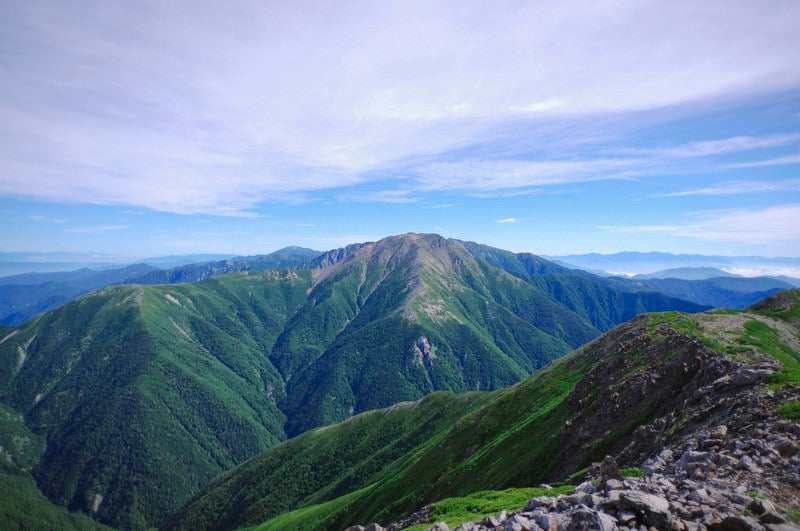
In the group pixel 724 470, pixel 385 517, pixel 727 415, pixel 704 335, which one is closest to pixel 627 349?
pixel 704 335

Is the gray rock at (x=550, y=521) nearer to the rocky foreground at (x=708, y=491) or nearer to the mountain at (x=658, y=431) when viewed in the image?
the rocky foreground at (x=708, y=491)

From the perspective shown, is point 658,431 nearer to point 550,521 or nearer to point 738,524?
point 738,524

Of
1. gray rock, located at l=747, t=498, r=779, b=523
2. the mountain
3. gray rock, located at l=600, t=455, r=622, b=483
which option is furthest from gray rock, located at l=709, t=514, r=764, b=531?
gray rock, located at l=600, t=455, r=622, b=483

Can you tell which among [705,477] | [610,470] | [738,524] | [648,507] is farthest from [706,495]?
[610,470]

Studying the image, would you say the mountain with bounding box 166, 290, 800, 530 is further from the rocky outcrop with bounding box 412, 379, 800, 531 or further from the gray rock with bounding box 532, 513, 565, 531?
the gray rock with bounding box 532, 513, 565, 531

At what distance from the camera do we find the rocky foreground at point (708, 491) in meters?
18.5

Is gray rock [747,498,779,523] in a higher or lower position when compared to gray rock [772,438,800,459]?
higher

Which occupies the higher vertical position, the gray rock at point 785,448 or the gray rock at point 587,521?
the gray rock at point 785,448

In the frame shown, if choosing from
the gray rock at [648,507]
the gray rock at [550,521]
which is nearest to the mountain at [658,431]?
the gray rock at [648,507]

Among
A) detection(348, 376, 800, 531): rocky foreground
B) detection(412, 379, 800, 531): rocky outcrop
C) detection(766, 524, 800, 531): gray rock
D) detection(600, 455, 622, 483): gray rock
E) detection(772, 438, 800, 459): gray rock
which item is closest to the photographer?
detection(766, 524, 800, 531): gray rock

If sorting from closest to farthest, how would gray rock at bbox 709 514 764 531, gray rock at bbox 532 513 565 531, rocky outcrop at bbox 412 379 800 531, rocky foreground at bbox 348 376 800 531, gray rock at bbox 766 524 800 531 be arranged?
gray rock at bbox 766 524 800 531
gray rock at bbox 709 514 764 531
rocky outcrop at bbox 412 379 800 531
rocky foreground at bbox 348 376 800 531
gray rock at bbox 532 513 565 531

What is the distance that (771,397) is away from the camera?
1267 inches

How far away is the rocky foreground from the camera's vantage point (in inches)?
728

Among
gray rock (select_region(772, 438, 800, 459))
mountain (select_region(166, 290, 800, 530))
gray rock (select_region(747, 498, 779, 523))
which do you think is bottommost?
mountain (select_region(166, 290, 800, 530))
